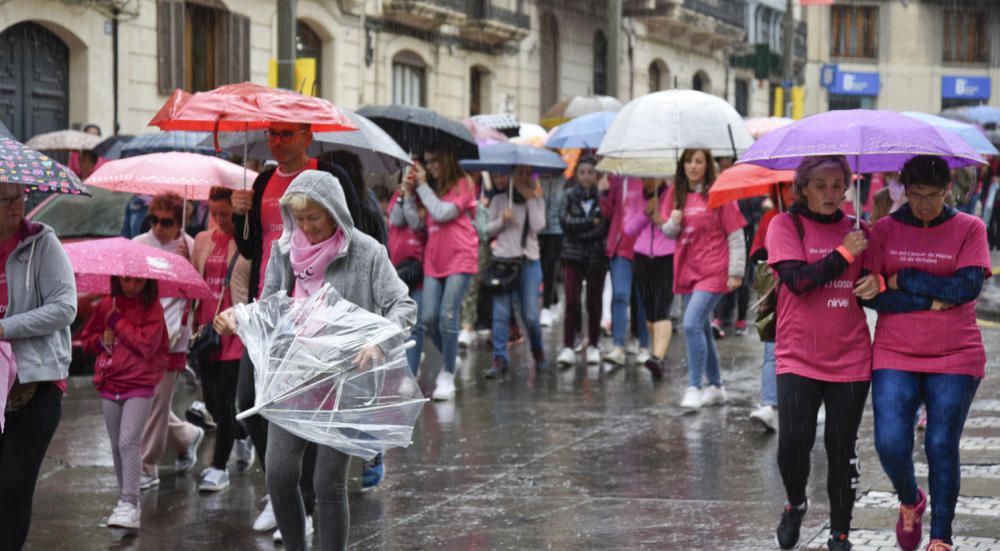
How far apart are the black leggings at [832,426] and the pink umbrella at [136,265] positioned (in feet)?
9.84

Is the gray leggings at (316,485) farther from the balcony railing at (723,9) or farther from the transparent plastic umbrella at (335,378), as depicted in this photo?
the balcony railing at (723,9)

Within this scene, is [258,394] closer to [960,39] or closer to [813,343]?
[813,343]

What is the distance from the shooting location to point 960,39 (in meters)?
60.8

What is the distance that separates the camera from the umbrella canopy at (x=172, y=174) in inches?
343

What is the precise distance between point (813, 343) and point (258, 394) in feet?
7.40

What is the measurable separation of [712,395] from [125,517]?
16.1 feet

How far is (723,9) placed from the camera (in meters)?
44.5

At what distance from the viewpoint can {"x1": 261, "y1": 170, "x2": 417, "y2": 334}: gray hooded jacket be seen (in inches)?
234

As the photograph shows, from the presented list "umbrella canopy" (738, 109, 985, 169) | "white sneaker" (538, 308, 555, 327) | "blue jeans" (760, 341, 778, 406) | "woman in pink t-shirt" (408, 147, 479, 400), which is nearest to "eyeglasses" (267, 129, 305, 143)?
"umbrella canopy" (738, 109, 985, 169)

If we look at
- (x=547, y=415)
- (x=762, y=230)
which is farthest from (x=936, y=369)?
(x=547, y=415)

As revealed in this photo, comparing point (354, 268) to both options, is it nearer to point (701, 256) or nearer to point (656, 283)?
point (701, 256)

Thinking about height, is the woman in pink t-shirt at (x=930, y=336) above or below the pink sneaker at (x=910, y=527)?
above

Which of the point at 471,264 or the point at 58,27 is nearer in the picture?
the point at 471,264

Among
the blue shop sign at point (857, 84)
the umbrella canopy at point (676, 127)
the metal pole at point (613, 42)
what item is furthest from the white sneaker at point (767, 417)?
the blue shop sign at point (857, 84)
